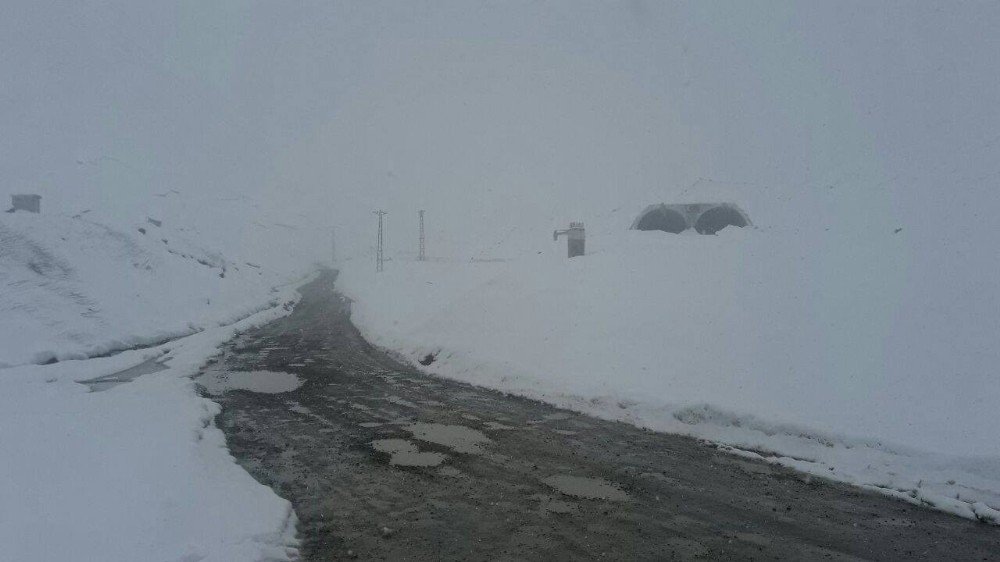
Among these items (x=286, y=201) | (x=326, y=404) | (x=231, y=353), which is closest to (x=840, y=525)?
(x=326, y=404)

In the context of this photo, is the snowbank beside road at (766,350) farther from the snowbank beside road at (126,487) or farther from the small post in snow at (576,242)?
the snowbank beside road at (126,487)

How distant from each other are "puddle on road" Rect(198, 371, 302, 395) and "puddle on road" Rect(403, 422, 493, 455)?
528 centimetres

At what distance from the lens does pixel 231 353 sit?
1994 centimetres

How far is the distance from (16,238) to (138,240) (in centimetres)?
654

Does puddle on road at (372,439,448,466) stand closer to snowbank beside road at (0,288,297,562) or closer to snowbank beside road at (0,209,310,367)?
snowbank beside road at (0,288,297,562)

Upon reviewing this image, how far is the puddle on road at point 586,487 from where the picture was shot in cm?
820

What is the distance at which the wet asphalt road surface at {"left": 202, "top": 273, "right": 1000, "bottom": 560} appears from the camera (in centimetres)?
680

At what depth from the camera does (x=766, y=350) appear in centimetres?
1346

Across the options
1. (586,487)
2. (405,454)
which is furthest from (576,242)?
(586,487)

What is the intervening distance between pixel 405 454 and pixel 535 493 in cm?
284

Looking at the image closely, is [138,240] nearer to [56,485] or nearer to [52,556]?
[56,485]

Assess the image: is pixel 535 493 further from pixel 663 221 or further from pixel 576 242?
pixel 663 221

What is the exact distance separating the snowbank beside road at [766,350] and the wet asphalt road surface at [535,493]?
3.31 feet

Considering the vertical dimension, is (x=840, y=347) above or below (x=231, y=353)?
above
